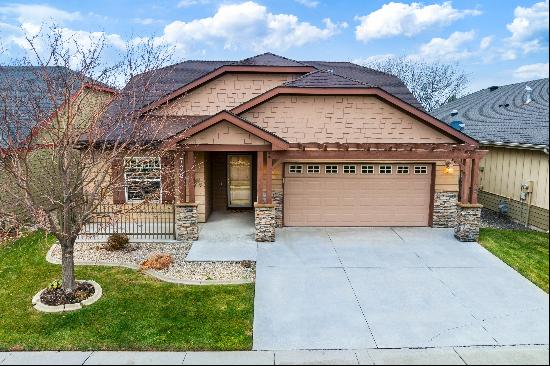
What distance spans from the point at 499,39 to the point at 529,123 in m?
13.1

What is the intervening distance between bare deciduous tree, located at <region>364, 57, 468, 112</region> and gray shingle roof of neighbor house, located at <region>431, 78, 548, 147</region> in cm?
1996

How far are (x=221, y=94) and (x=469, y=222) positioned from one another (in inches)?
393

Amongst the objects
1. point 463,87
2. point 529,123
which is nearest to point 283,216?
point 529,123

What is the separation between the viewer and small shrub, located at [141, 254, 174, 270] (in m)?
10.1

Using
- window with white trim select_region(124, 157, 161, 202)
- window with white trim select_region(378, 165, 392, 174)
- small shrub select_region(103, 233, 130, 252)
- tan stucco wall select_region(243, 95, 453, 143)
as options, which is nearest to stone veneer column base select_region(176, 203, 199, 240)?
small shrub select_region(103, 233, 130, 252)

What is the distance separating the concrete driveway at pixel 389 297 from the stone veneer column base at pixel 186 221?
2.42 meters

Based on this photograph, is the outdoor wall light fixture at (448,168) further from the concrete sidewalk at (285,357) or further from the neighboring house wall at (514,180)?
the concrete sidewalk at (285,357)

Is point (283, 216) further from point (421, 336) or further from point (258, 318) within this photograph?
point (421, 336)

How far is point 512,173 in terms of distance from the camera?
51.9ft

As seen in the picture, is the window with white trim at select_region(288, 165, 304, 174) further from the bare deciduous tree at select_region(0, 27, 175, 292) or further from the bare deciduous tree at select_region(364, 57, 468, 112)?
the bare deciduous tree at select_region(364, 57, 468, 112)

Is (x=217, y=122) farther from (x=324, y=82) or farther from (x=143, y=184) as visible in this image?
(x=324, y=82)

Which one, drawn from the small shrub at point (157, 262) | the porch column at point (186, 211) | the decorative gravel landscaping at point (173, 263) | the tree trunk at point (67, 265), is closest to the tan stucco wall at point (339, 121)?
the porch column at point (186, 211)

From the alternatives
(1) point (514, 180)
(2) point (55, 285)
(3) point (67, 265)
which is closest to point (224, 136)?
(3) point (67, 265)

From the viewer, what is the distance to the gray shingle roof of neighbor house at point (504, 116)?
1434 centimetres
